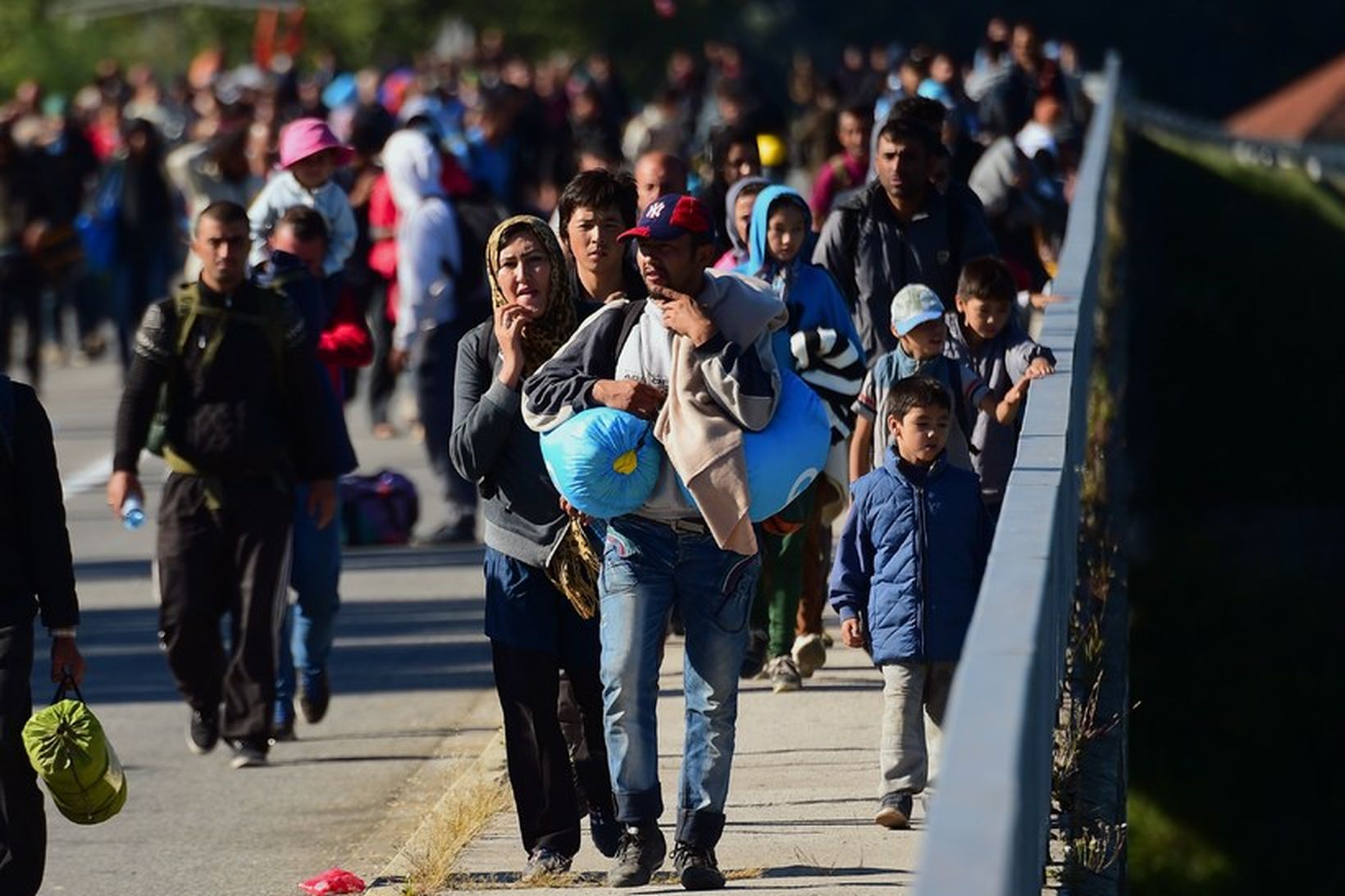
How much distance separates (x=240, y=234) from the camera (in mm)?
10297

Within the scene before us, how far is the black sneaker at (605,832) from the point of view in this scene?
836 centimetres

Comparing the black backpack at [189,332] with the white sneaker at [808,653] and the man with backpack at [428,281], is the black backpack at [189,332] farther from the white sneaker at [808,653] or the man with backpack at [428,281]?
the man with backpack at [428,281]

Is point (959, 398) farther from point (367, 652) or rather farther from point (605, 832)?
point (367, 652)

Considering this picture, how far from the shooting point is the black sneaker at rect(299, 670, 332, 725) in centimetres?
1152

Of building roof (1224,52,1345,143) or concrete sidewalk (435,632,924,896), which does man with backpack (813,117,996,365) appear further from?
building roof (1224,52,1345,143)

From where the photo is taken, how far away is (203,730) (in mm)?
10969

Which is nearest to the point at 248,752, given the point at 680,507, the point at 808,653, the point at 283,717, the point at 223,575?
the point at 283,717

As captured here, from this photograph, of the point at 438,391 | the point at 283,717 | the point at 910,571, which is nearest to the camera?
the point at 910,571

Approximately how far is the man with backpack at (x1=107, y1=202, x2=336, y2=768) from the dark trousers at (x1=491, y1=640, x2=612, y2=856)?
237cm

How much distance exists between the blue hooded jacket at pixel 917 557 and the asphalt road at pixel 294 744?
1.67 m

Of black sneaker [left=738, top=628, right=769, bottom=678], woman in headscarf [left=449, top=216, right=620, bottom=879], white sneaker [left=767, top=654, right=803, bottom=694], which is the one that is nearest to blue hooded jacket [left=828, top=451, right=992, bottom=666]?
woman in headscarf [left=449, top=216, right=620, bottom=879]

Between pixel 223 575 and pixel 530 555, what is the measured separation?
2738mm

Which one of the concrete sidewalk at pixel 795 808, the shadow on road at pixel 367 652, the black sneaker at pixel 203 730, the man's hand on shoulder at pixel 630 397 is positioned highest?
the man's hand on shoulder at pixel 630 397

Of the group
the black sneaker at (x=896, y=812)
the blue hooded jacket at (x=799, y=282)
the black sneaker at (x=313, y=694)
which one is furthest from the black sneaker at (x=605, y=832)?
the black sneaker at (x=313, y=694)
